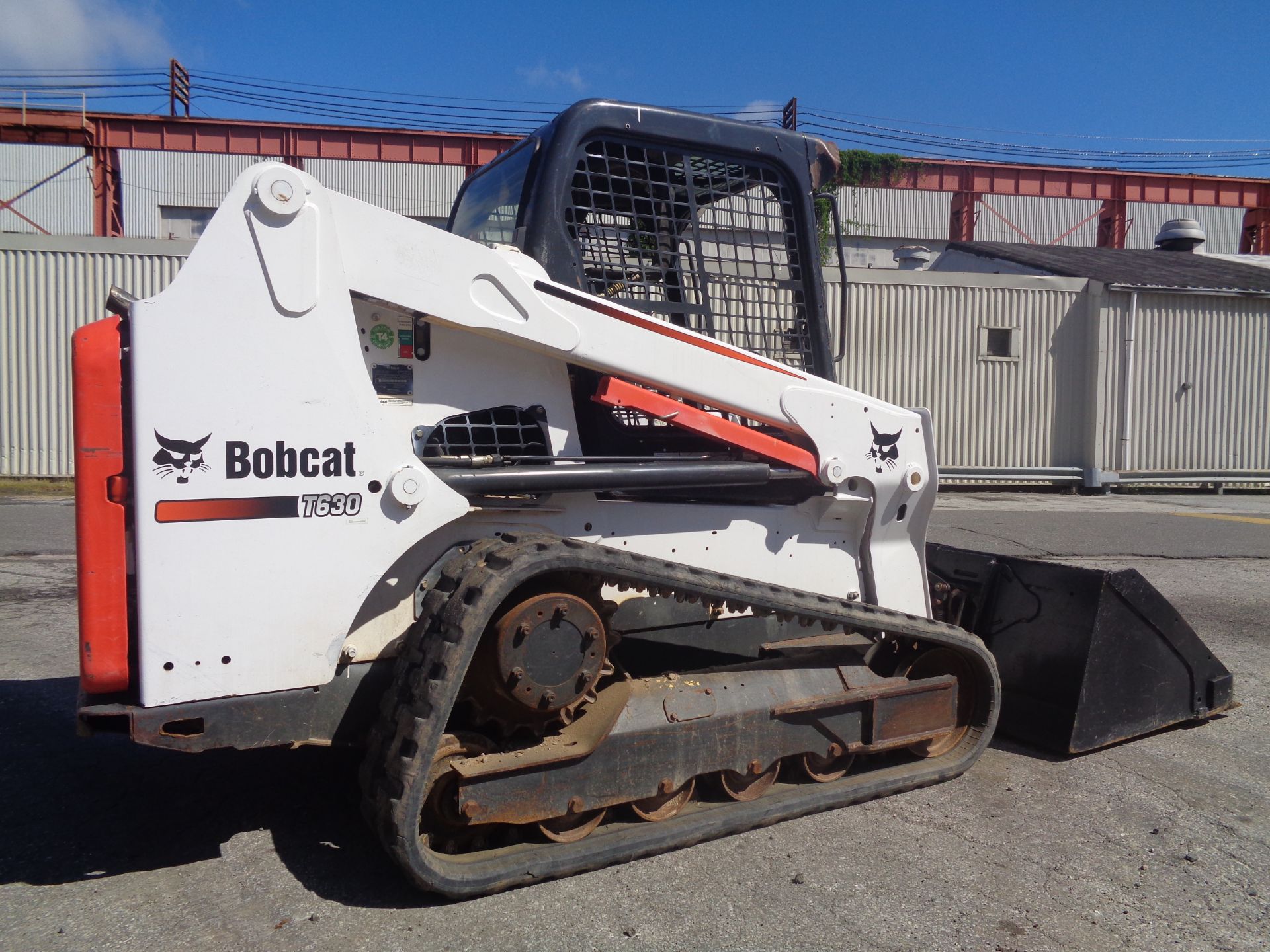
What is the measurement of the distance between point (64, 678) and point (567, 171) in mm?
3917

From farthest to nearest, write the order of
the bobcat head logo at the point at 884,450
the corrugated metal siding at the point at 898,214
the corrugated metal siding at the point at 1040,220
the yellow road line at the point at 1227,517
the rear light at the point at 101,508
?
the corrugated metal siding at the point at 1040,220 → the corrugated metal siding at the point at 898,214 → the yellow road line at the point at 1227,517 → the bobcat head logo at the point at 884,450 → the rear light at the point at 101,508

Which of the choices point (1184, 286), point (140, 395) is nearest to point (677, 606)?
point (140, 395)

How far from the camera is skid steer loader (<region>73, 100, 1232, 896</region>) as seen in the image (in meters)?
2.68

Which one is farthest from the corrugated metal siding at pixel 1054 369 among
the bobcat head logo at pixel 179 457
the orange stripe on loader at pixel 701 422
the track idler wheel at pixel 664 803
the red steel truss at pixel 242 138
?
the bobcat head logo at pixel 179 457

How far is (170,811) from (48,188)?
1125 inches

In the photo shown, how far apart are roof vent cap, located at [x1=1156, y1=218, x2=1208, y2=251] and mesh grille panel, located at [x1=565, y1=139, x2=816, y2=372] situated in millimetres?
23746

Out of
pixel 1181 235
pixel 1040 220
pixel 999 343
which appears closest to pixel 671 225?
pixel 999 343

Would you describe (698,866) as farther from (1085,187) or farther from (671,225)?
(1085,187)

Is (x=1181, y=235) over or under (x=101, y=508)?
over

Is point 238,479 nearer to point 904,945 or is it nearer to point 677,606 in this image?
point 677,606

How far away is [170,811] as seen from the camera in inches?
140

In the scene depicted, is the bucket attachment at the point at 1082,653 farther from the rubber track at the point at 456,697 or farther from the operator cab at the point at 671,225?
the operator cab at the point at 671,225

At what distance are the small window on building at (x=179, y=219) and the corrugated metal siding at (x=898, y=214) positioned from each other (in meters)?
17.6

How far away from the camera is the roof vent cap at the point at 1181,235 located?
23.5 metres
